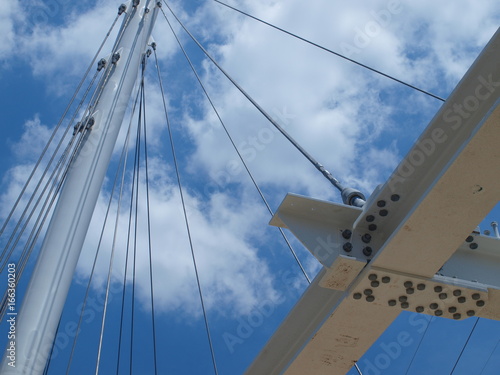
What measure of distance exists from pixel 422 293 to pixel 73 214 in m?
3.82

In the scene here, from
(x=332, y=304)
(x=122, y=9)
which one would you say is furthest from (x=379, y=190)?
(x=122, y=9)

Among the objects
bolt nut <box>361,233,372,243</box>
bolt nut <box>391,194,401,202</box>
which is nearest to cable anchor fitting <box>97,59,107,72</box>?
bolt nut <box>361,233,372,243</box>

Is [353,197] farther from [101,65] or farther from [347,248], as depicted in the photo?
[101,65]

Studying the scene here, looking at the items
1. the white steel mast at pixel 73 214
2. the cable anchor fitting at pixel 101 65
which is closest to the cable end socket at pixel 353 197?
the white steel mast at pixel 73 214

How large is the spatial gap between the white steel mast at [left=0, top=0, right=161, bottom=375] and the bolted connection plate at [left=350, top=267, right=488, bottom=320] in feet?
9.84

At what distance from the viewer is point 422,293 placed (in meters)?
5.56

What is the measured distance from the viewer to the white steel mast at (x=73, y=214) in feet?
19.5

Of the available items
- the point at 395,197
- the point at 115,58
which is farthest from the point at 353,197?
the point at 115,58

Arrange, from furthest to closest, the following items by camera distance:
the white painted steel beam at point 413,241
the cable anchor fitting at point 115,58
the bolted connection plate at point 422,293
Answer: the cable anchor fitting at point 115,58
the bolted connection plate at point 422,293
the white painted steel beam at point 413,241

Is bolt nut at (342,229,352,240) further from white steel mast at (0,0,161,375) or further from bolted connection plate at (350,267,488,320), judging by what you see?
white steel mast at (0,0,161,375)

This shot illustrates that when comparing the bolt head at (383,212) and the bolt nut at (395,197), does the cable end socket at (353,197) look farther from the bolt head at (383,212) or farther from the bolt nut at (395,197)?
the bolt nut at (395,197)

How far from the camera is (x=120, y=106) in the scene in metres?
8.12

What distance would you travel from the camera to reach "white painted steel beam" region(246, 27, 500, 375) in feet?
15.6

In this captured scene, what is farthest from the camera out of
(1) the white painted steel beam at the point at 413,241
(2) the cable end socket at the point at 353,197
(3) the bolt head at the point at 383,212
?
(2) the cable end socket at the point at 353,197
